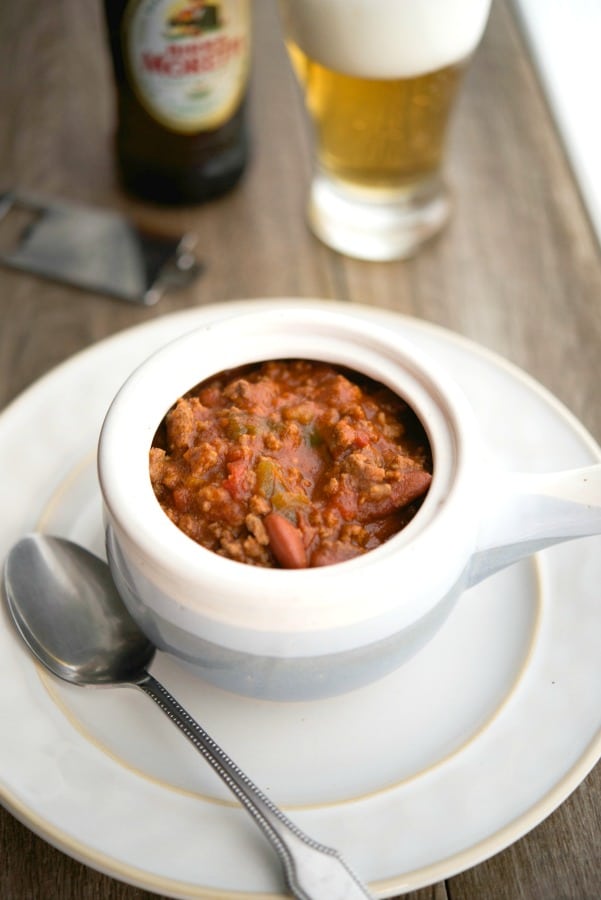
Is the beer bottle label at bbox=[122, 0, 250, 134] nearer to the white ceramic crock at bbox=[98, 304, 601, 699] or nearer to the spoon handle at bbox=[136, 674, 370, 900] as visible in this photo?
the white ceramic crock at bbox=[98, 304, 601, 699]

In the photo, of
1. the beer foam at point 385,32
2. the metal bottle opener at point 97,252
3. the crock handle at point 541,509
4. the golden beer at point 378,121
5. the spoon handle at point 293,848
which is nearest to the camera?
the spoon handle at point 293,848

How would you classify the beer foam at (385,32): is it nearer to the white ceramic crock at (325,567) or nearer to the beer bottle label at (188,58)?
the beer bottle label at (188,58)

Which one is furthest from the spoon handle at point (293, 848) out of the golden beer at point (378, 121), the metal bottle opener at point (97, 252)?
the golden beer at point (378, 121)

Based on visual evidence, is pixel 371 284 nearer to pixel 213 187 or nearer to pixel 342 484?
pixel 213 187

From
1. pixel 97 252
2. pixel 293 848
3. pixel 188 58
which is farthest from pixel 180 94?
pixel 293 848

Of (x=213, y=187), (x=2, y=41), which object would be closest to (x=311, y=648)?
(x=213, y=187)

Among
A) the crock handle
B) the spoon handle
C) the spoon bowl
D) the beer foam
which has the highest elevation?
the beer foam

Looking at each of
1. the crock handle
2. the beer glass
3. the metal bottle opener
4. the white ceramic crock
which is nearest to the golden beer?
the beer glass
